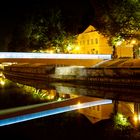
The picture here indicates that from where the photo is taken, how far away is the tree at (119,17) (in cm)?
3285

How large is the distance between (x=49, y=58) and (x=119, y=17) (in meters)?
9.39

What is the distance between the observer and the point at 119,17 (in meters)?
33.3

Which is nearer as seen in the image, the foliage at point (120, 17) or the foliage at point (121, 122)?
the foliage at point (121, 122)

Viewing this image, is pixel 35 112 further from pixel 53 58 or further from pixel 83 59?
pixel 83 59

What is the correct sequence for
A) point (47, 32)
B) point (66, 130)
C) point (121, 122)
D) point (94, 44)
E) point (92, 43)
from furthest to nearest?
point (92, 43)
point (94, 44)
point (47, 32)
point (121, 122)
point (66, 130)

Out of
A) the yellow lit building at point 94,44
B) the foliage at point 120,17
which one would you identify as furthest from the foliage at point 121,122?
the yellow lit building at point 94,44

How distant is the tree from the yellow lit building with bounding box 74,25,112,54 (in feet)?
43.1

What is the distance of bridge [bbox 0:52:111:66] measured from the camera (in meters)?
27.4

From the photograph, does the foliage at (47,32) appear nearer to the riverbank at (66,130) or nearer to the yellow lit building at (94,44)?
the yellow lit building at (94,44)

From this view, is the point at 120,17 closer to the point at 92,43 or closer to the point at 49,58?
the point at 49,58

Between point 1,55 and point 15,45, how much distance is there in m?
25.8

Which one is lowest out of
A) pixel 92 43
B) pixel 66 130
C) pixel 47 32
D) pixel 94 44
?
pixel 66 130

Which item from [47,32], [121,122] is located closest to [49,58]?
A: [47,32]

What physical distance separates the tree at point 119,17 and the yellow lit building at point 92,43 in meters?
13.1
